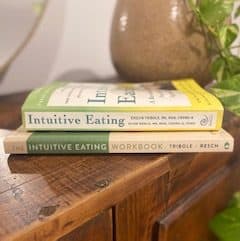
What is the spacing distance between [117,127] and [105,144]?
0.03m

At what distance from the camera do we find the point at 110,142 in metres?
0.43

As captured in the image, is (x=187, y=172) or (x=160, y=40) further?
(x=160, y=40)

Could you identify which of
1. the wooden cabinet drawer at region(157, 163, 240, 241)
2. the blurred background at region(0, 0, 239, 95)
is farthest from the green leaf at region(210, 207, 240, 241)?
the blurred background at region(0, 0, 239, 95)

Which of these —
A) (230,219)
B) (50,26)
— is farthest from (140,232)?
(50,26)

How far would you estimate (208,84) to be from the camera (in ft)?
2.36

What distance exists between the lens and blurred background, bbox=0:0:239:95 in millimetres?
680

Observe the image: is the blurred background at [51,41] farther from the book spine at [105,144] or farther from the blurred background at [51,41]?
the book spine at [105,144]

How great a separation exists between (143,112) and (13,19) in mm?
401

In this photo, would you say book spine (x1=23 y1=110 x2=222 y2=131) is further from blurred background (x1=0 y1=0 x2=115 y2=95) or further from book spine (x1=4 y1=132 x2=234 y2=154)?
blurred background (x1=0 y1=0 x2=115 y2=95)

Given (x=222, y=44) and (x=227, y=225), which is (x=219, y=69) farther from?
(x=227, y=225)

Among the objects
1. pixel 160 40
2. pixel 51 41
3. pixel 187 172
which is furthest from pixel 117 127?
pixel 51 41

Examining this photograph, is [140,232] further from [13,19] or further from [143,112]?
[13,19]

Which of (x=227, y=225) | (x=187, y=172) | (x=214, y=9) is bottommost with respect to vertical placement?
(x=227, y=225)

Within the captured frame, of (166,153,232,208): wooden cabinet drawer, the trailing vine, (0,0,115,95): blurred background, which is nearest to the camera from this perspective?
(166,153,232,208): wooden cabinet drawer
